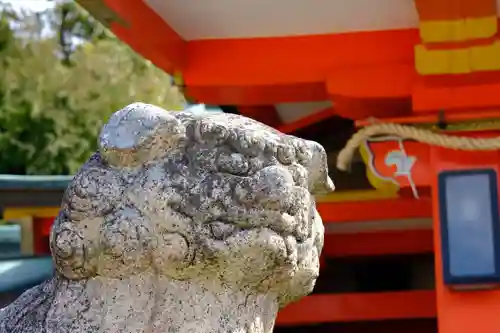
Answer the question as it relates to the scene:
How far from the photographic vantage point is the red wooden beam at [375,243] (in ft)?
12.0

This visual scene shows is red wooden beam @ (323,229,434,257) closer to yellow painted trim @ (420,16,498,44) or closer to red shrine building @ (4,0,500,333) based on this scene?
red shrine building @ (4,0,500,333)

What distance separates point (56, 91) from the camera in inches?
249

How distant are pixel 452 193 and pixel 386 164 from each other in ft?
0.60

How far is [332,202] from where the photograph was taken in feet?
10.6

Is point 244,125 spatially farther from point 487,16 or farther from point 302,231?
point 487,16

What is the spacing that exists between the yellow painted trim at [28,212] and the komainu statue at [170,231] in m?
2.62

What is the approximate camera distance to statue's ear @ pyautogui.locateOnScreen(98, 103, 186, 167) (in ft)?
2.44

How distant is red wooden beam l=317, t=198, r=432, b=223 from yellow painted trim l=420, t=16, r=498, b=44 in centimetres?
98

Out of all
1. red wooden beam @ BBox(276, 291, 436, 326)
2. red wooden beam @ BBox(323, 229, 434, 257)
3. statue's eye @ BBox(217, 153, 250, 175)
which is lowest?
red wooden beam @ BBox(276, 291, 436, 326)

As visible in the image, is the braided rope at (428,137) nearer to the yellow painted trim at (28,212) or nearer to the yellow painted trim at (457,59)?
the yellow painted trim at (457,59)

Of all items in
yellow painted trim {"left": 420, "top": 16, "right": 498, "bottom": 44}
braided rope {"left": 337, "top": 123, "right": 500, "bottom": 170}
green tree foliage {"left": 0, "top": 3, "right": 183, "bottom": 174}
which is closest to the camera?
yellow painted trim {"left": 420, "top": 16, "right": 498, "bottom": 44}

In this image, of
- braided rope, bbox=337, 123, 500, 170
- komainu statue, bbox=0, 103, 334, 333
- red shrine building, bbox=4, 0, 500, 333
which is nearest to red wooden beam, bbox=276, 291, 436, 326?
red shrine building, bbox=4, 0, 500, 333

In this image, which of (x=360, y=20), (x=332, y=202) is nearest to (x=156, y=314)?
(x=360, y=20)

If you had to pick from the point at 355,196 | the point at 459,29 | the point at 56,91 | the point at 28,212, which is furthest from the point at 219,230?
the point at 56,91
